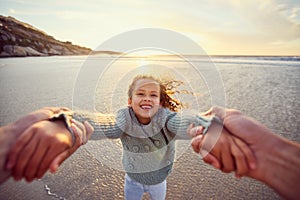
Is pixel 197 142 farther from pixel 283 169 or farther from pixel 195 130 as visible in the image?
pixel 283 169

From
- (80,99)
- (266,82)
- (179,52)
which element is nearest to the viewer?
(179,52)

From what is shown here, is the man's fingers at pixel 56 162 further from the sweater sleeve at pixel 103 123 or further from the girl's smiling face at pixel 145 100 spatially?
the girl's smiling face at pixel 145 100

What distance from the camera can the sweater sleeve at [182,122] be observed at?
1.69 metres

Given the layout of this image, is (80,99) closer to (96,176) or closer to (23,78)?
(96,176)

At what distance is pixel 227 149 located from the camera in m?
1.46

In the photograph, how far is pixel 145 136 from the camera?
226 centimetres

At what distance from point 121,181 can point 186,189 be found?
2.72 feet

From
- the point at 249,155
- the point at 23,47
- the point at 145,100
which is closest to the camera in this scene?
the point at 249,155

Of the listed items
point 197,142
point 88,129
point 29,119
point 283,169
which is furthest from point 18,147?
point 283,169

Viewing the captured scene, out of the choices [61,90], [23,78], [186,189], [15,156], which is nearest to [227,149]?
[15,156]

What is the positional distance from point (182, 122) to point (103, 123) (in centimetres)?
60

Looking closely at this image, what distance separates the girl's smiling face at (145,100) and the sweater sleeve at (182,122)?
0.17 meters

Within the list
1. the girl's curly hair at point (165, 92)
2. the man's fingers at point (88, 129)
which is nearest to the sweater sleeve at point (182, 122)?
the girl's curly hair at point (165, 92)

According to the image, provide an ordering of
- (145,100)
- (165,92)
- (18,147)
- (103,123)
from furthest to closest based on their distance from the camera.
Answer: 1. (165,92)
2. (145,100)
3. (103,123)
4. (18,147)
